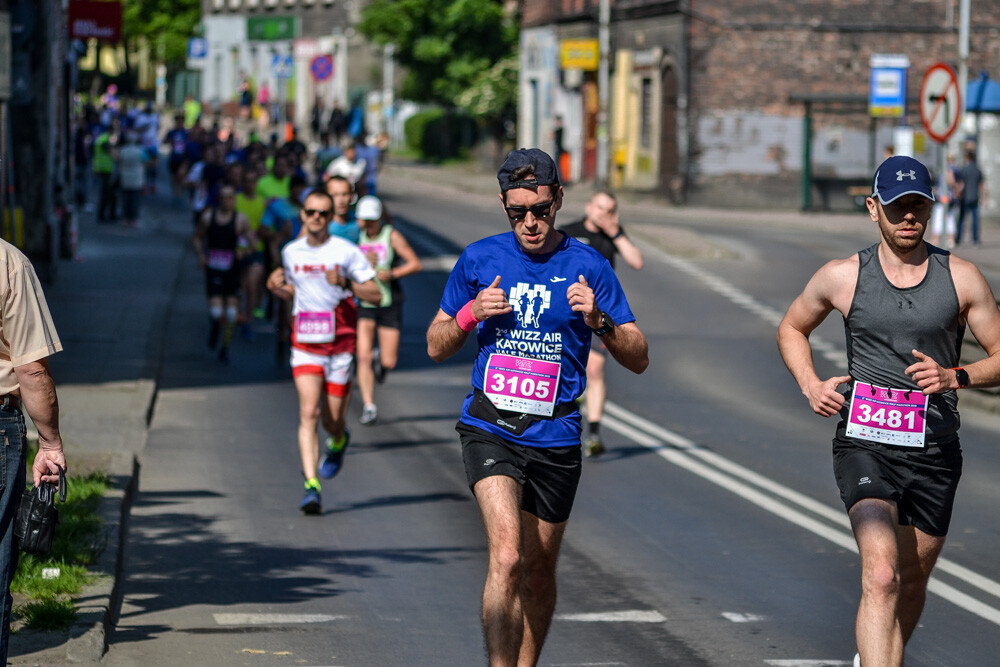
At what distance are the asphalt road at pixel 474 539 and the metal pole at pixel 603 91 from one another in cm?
3008

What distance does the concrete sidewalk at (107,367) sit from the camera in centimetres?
707

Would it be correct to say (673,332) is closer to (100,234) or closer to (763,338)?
(763,338)

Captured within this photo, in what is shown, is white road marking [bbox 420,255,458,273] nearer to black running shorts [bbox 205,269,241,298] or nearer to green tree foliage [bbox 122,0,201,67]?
black running shorts [bbox 205,269,241,298]

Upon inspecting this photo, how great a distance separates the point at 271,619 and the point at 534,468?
2.01m

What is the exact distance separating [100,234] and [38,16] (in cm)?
940

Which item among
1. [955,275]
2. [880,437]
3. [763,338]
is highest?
[955,275]

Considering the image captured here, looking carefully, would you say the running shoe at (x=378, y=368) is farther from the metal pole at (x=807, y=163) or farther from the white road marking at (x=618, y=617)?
the metal pole at (x=807, y=163)

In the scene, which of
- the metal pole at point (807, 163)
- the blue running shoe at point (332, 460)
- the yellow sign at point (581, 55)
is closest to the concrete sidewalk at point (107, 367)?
the blue running shoe at point (332, 460)

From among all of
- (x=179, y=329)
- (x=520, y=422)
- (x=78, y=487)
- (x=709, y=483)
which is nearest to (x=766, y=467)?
(x=709, y=483)

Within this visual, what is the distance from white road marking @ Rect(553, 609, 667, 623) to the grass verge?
2092mm

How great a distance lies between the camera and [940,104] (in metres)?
21.8

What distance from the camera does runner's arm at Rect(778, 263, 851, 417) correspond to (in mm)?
6035

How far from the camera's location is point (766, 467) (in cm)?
1216

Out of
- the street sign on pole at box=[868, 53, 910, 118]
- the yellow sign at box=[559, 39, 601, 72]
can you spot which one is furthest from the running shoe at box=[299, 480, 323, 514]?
the yellow sign at box=[559, 39, 601, 72]
